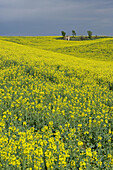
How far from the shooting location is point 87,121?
715cm

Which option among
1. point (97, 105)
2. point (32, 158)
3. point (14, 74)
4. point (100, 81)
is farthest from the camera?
point (100, 81)

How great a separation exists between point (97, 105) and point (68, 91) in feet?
5.33

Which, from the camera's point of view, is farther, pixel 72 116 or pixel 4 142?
pixel 72 116

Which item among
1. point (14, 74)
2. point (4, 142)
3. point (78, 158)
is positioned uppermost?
point (14, 74)

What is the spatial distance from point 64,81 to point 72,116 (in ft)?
19.1

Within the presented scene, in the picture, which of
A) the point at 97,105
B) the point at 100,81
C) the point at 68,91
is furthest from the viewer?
the point at 100,81

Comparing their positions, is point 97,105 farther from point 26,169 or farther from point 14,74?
point 14,74

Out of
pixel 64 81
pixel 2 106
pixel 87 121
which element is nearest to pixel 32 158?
pixel 87 121

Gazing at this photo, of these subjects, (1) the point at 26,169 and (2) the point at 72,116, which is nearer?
(1) the point at 26,169

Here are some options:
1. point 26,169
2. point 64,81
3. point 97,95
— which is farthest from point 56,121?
point 64,81

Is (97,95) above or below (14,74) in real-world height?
below

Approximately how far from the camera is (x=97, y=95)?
10164 millimetres

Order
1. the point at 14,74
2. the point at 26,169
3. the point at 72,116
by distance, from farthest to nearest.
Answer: the point at 14,74
the point at 72,116
the point at 26,169

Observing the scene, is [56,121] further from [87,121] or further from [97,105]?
[97,105]
